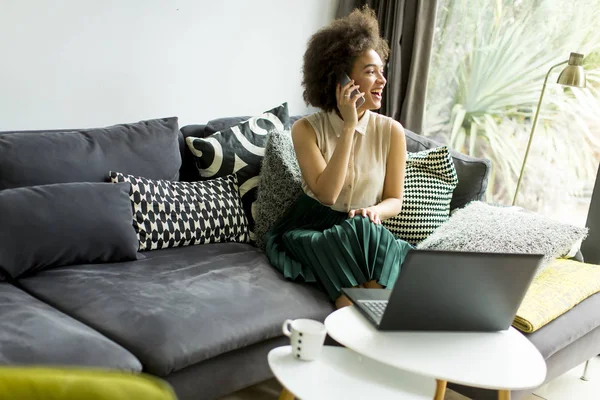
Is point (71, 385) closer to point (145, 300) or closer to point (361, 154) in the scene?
point (145, 300)

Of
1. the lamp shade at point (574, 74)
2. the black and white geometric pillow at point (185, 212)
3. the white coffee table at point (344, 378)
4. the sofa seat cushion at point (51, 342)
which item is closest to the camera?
the white coffee table at point (344, 378)

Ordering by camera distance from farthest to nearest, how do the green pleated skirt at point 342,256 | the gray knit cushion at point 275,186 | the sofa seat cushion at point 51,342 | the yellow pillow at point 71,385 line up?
the gray knit cushion at point 275,186
the green pleated skirt at point 342,256
the sofa seat cushion at point 51,342
the yellow pillow at point 71,385

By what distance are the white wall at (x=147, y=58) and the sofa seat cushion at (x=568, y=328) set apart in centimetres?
179

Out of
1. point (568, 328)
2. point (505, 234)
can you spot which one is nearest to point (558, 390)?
point (568, 328)

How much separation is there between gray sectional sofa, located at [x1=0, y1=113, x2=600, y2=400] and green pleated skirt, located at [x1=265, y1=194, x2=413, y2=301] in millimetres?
53

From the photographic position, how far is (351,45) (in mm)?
2537

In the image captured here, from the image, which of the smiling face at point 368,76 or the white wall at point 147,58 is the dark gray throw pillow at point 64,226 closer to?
the white wall at point 147,58

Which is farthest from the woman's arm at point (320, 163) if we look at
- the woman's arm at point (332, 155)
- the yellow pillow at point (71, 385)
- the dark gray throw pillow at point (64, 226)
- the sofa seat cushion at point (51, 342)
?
the yellow pillow at point (71, 385)

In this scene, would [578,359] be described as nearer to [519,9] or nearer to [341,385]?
[341,385]

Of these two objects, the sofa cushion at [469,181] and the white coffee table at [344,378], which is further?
the sofa cushion at [469,181]

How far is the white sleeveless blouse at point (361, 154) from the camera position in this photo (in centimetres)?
253

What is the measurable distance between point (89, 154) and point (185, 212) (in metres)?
0.39

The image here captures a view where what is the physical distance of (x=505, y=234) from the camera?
7.88 ft

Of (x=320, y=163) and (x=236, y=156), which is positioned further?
(x=236, y=156)
